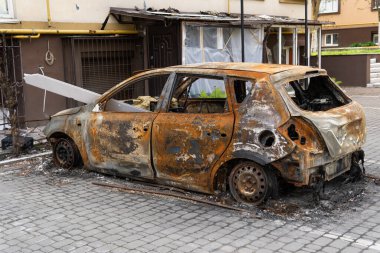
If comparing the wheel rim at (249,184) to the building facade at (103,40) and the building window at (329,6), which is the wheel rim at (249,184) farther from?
the building window at (329,6)

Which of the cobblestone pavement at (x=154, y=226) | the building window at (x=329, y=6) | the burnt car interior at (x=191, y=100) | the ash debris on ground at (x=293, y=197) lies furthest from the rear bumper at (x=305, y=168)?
the building window at (x=329, y=6)

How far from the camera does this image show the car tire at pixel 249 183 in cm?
541

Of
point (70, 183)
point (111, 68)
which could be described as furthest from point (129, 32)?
point (70, 183)

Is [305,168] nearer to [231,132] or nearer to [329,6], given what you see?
[231,132]

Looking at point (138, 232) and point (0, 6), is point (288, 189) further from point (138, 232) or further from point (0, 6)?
point (0, 6)

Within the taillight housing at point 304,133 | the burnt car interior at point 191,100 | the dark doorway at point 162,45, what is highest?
the dark doorway at point 162,45

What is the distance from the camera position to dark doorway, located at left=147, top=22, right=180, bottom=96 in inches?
488

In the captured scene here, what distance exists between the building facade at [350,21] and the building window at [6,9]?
90.8ft

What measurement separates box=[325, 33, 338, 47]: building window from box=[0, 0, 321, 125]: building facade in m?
23.0

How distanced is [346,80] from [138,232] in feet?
60.9

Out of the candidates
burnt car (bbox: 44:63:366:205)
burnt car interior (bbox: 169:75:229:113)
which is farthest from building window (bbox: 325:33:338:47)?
burnt car interior (bbox: 169:75:229:113)

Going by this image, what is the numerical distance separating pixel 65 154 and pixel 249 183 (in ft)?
10.3

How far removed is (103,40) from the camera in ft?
40.0

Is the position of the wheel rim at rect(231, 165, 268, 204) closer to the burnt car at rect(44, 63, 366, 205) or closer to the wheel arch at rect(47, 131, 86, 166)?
the burnt car at rect(44, 63, 366, 205)
